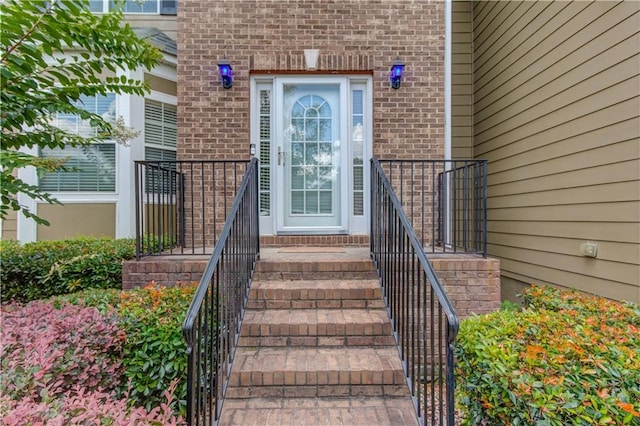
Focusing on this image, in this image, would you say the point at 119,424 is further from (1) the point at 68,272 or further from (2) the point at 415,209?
(2) the point at 415,209

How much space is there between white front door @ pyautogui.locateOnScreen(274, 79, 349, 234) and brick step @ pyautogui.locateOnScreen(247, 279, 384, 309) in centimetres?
149

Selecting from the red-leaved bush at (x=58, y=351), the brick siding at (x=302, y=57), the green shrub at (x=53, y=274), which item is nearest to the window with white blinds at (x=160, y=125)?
the brick siding at (x=302, y=57)

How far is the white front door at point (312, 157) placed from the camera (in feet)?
14.1

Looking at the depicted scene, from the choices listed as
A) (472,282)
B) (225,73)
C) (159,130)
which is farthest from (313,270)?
(159,130)

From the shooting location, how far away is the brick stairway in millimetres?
2109

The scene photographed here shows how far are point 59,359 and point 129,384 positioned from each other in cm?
40

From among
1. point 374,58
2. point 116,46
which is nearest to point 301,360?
point 116,46

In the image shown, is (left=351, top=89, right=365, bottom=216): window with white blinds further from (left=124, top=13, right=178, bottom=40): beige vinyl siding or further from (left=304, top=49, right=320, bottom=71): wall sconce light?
(left=124, top=13, right=178, bottom=40): beige vinyl siding

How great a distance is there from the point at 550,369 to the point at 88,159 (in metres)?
5.65

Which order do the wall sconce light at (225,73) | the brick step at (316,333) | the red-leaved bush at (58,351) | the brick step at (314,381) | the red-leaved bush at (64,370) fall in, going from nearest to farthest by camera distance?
the red-leaved bush at (64,370) < the red-leaved bush at (58,351) < the brick step at (314,381) < the brick step at (316,333) < the wall sconce light at (225,73)

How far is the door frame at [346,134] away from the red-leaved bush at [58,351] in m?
2.33

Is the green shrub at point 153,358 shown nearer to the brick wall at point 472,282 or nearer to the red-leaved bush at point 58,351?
the red-leaved bush at point 58,351

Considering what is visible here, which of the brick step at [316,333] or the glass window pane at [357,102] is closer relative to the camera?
the brick step at [316,333]

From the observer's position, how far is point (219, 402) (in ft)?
6.69
